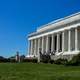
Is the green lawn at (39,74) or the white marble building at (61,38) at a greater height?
the white marble building at (61,38)

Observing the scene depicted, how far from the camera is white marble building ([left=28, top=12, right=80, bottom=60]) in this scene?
89.0 m

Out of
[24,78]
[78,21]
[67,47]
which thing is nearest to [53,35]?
[67,47]

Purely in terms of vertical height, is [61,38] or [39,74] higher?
[61,38]

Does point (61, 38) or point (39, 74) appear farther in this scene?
point (61, 38)

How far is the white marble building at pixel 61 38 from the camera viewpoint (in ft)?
292

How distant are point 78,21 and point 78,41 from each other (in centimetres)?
598

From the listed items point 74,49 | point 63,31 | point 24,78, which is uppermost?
point 63,31

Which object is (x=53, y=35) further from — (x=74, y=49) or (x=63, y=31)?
(x=74, y=49)

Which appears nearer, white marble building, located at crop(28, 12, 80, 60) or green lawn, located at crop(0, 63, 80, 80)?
green lawn, located at crop(0, 63, 80, 80)

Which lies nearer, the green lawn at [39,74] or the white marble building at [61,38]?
the green lawn at [39,74]

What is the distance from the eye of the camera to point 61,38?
102 meters

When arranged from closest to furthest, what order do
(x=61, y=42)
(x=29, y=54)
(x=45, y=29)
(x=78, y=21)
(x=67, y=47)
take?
(x=78, y=21), (x=67, y=47), (x=61, y=42), (x=45, y=29), (x=29, y=54)

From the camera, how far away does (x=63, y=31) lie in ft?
319

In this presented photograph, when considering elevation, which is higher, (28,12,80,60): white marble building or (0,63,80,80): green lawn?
(28,12,80,60): white marble building
